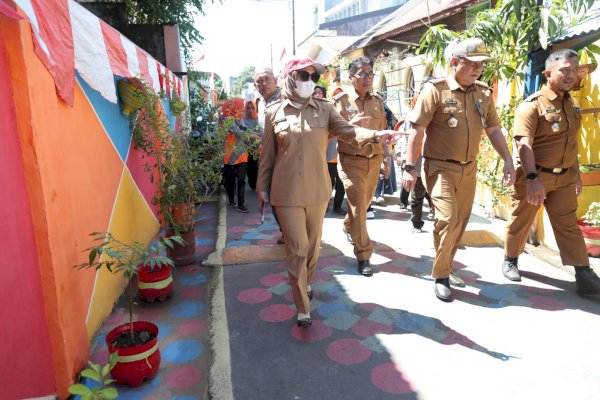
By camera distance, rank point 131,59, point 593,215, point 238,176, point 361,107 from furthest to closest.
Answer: point 238,176, point 361,107, point 593,215, point 131,59

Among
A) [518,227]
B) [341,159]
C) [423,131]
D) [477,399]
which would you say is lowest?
[477,399]

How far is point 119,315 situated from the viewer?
3.56 m

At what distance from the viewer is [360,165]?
4.32 m

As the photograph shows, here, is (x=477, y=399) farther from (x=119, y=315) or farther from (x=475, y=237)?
(x=475, y=237)

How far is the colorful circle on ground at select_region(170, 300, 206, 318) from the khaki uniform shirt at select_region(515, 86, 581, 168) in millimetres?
3089

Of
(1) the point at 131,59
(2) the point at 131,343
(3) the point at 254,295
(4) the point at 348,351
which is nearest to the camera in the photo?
(2) the point at 131,343

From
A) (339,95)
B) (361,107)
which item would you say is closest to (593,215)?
(361,107)

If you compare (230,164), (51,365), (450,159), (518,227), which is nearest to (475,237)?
(518,227)

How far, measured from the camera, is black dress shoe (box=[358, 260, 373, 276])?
4289mm

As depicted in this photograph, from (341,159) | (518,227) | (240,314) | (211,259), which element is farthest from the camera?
(211,259)

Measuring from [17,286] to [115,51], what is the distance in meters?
2.14

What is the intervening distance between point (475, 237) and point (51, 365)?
4.44 m

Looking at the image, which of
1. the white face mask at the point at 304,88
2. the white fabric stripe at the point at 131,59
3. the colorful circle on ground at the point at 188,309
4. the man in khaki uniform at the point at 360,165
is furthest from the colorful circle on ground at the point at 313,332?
the white fabric stripe at the point at 131,59

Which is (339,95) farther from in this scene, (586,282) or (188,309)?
(586,282)
